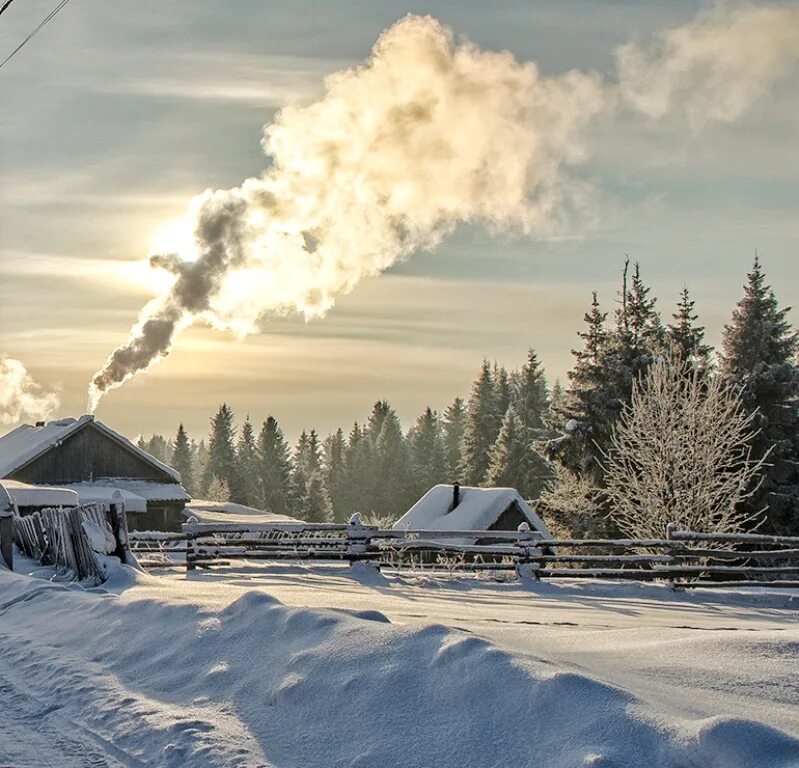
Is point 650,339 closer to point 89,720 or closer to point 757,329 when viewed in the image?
point 757,329

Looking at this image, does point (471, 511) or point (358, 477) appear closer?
point (471, 511)

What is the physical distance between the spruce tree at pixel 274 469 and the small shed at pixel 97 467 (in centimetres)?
4465

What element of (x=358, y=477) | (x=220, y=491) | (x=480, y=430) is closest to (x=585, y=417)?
(x=480, y=430)

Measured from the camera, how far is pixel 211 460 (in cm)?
10162

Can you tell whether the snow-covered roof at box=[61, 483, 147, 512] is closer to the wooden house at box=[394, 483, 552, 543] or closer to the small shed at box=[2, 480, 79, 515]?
the wooden house at box=[394, 483, 552, 543]

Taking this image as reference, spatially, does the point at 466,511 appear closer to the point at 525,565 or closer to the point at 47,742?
the point at 525,565

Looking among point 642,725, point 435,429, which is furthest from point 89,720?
point 435,429

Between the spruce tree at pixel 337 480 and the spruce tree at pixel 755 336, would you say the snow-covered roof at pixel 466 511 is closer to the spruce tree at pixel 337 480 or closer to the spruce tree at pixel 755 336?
the spruce tree at pixel 755 336

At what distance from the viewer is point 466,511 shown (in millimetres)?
42625

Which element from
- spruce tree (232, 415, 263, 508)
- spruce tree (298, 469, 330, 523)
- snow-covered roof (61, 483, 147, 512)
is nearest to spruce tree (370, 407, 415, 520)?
spruce tree (298, 469, 330, 523)

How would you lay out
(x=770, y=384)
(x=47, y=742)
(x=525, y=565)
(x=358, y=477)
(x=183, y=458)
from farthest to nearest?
(x=183, y=458) → (x=358, y=477) → (x=770, y=384) → (x=525, y=565) → (x=47, y=742)

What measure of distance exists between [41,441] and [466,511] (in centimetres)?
1986

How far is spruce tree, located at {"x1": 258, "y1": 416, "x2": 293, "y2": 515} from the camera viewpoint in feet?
311

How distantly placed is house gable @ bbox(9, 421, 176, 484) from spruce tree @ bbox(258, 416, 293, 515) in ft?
147
